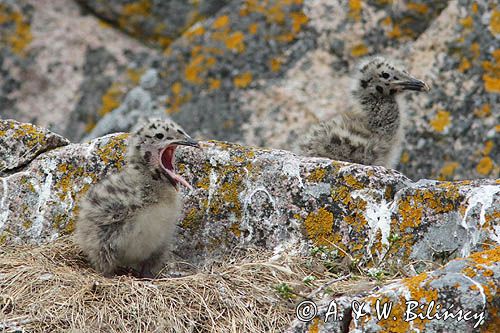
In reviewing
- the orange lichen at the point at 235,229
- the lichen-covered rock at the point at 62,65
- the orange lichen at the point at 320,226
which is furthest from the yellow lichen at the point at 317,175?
the lichen-covered rock at the point at 62,65

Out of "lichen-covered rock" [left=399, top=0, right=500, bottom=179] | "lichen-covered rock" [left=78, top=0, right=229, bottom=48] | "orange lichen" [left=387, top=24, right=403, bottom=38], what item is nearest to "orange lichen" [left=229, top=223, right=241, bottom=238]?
"lichen-covered rock" [left=399, top=0, right=500, bottom=179]

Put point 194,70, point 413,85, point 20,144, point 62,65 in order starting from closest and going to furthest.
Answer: point 20,144 < point 413,85 < point 194,70 < point 62,65

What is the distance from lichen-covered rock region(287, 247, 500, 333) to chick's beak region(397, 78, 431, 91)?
8.67 ft

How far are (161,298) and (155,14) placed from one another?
228 inches

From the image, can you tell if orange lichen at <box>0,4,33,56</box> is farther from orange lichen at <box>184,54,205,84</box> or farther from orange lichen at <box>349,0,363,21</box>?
orange lichen at <box>349,0,363,21</box>

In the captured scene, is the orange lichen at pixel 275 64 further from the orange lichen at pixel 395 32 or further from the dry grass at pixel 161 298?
the dry grass at pixel 161 298

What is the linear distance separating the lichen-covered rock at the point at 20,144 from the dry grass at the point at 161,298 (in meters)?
1.06

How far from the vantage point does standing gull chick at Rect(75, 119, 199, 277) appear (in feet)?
20.0

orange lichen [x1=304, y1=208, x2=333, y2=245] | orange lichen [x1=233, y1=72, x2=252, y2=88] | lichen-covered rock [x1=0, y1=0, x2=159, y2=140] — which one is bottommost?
lichen-covered rock [x1=0, y1=0, x2=159, y2=140]

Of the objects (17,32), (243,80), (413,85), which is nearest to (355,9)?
(243,80)

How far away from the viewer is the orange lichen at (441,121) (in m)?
8.80

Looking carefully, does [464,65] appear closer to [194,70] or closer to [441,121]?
[441,121]

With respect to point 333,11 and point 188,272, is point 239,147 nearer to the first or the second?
point 188,272

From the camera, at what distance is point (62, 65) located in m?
10.4
